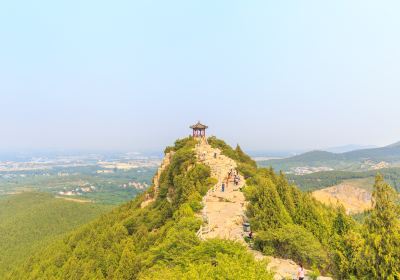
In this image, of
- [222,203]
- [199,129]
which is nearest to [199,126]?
[199,129]

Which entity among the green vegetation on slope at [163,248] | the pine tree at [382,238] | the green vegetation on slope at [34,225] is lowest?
the green vegetation on slope at [34,225]

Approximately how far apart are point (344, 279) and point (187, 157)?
31.7 meters

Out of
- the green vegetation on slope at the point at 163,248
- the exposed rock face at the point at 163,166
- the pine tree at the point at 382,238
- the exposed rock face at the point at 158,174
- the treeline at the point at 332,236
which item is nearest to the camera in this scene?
the pine tree at the point at 382,238

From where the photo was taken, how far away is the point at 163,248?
61.0ft

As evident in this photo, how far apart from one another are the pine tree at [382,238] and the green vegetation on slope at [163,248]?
4.20 m

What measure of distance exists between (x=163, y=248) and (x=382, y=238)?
1195 cm

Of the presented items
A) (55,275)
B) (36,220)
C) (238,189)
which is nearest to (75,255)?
(55,275)

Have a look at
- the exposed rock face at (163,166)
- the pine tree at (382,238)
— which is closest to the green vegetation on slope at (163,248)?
the exposed rock face at (163,166)

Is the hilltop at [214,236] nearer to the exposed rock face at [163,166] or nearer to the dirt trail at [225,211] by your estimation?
the dirt trail at [225,211]

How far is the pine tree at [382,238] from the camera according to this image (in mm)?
11586

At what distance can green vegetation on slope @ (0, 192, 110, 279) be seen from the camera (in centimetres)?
7506

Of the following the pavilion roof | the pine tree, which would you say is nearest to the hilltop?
the pine tree

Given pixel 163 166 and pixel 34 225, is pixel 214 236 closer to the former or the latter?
pixel 163 166

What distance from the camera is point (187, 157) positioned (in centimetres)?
4353
